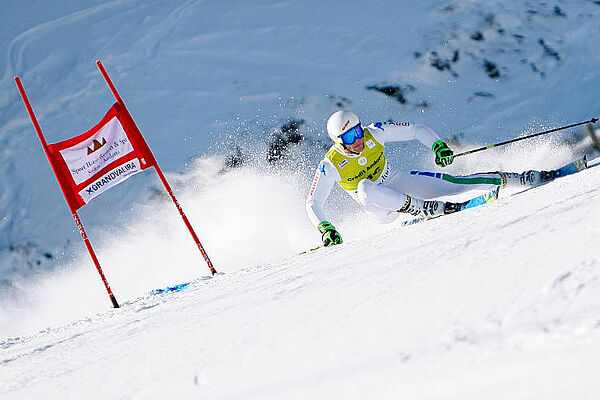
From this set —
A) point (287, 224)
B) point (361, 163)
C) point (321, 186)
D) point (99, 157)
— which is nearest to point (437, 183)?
point (361, 163)

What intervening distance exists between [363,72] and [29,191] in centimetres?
532

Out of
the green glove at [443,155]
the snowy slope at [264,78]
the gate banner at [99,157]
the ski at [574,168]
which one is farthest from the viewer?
the snowy slope at [264,78]

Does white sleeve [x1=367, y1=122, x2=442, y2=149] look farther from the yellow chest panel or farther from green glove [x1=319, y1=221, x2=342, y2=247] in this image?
green glove [x1=319, y1=221, x2=342, y2=247]

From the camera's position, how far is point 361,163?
5.51 meters

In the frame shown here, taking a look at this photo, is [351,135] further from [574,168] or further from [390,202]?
[574,168]

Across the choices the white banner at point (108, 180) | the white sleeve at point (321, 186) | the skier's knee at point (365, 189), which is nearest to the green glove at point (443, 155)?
the skier's knee at point (365, 189)

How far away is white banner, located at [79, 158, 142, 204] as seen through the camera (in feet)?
19.4

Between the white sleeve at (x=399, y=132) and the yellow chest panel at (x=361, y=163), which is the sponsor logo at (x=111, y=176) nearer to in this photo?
the yellow chest panel at (x=361, y=163)

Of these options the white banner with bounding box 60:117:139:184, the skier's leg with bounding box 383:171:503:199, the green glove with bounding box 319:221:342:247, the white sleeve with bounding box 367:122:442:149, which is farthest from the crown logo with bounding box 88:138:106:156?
the skier's leg with bounding box 383:171:503:199

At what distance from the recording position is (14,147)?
9.28 meters

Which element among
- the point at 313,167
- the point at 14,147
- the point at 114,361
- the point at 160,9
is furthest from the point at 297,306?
the point at 160,9

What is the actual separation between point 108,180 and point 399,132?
2943mm

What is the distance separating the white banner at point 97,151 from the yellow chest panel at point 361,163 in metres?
2.14

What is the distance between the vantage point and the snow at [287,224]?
76.7 inches
